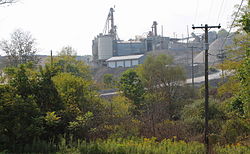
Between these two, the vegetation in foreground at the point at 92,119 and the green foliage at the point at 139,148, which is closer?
the green foliage at the point at 139,148

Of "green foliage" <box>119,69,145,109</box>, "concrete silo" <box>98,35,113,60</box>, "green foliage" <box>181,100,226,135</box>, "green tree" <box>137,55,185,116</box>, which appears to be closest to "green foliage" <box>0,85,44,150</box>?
"green foliage" <box>181,100,226,135</box>

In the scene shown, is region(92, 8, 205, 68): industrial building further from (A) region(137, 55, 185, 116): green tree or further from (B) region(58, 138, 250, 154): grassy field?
(B) region(58, 138, 250, 154): grassy field

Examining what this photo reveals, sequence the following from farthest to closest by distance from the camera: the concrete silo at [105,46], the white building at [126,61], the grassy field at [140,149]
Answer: the concrete silo at [105,46]
the white building at [126,61]
the grassy field at [140,149]

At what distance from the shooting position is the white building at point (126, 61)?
6950cm

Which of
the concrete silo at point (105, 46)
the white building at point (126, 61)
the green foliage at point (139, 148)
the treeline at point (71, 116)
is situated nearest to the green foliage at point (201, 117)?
the treeline at point (71, 116)

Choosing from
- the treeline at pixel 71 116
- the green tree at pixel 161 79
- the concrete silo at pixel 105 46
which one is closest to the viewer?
the treeline at pixel 71 116

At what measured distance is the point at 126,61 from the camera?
7081 cm

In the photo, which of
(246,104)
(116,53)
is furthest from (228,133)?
(116,53)

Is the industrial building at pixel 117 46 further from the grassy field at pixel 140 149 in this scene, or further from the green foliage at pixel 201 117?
the grassy field at pixel 140 149

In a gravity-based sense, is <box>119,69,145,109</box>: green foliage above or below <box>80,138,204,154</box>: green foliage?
above

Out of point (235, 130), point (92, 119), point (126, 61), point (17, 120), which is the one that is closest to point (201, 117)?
point (235, 130)

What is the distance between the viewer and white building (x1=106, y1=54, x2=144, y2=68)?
6950 centimetres

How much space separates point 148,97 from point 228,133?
817 centimetres

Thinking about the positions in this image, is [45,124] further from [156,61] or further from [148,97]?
[156,61]
